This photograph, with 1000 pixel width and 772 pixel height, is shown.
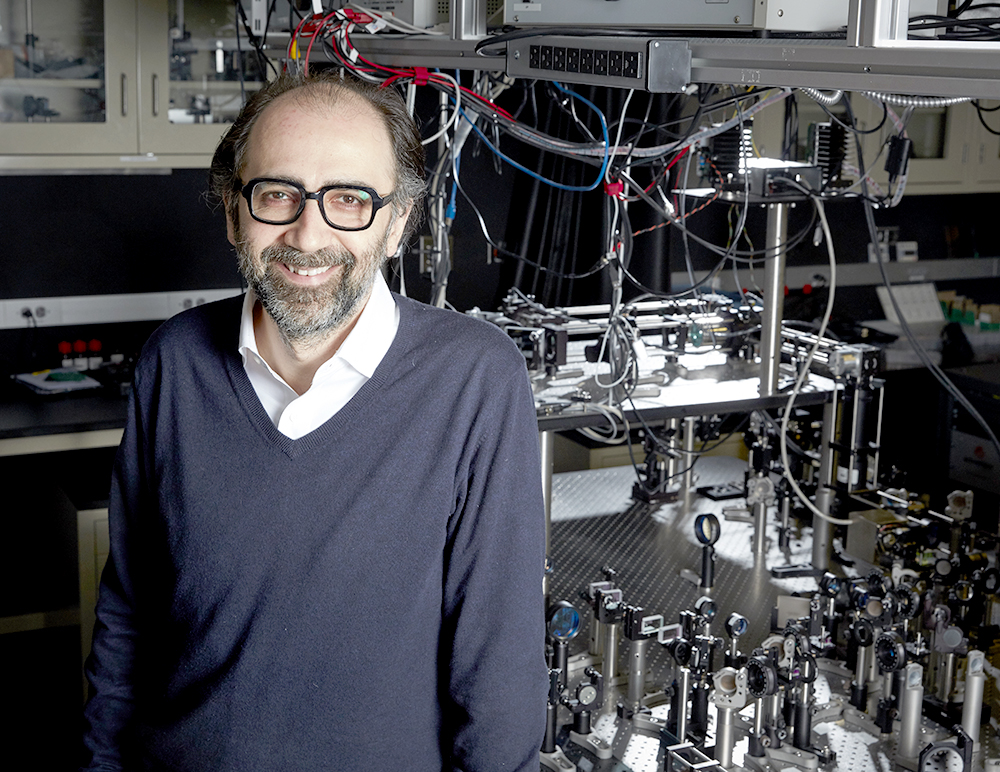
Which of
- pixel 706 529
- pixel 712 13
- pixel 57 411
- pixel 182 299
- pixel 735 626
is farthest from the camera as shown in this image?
pixel 182 299

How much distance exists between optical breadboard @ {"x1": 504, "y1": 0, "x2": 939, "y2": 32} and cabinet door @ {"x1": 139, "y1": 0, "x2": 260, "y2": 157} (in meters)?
1.84

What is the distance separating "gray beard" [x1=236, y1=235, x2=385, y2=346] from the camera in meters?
1.34

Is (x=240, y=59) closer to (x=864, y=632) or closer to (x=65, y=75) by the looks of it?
(x=65, y=75)

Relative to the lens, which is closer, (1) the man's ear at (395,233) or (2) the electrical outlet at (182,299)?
(1) the man's ear at (395,233)

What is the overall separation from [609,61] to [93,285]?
2.49 m

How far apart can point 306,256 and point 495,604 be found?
0.48m

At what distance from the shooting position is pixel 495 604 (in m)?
1.30

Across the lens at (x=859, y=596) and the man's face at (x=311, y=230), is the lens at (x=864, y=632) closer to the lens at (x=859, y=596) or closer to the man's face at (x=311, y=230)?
the lens at (x=859, y=596)

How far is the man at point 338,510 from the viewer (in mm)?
1296

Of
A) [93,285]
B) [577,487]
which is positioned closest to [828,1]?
[577,487]

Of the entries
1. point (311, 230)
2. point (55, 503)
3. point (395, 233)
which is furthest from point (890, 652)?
point (55, 503)

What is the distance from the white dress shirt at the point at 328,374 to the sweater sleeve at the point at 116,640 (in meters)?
0.18

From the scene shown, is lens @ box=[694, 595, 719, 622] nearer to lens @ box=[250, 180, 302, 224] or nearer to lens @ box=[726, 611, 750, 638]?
lens @ box=[726, 611, 750, 638]

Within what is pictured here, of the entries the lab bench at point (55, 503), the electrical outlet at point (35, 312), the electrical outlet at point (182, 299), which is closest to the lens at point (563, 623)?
the lab bench at point (55, 503)
